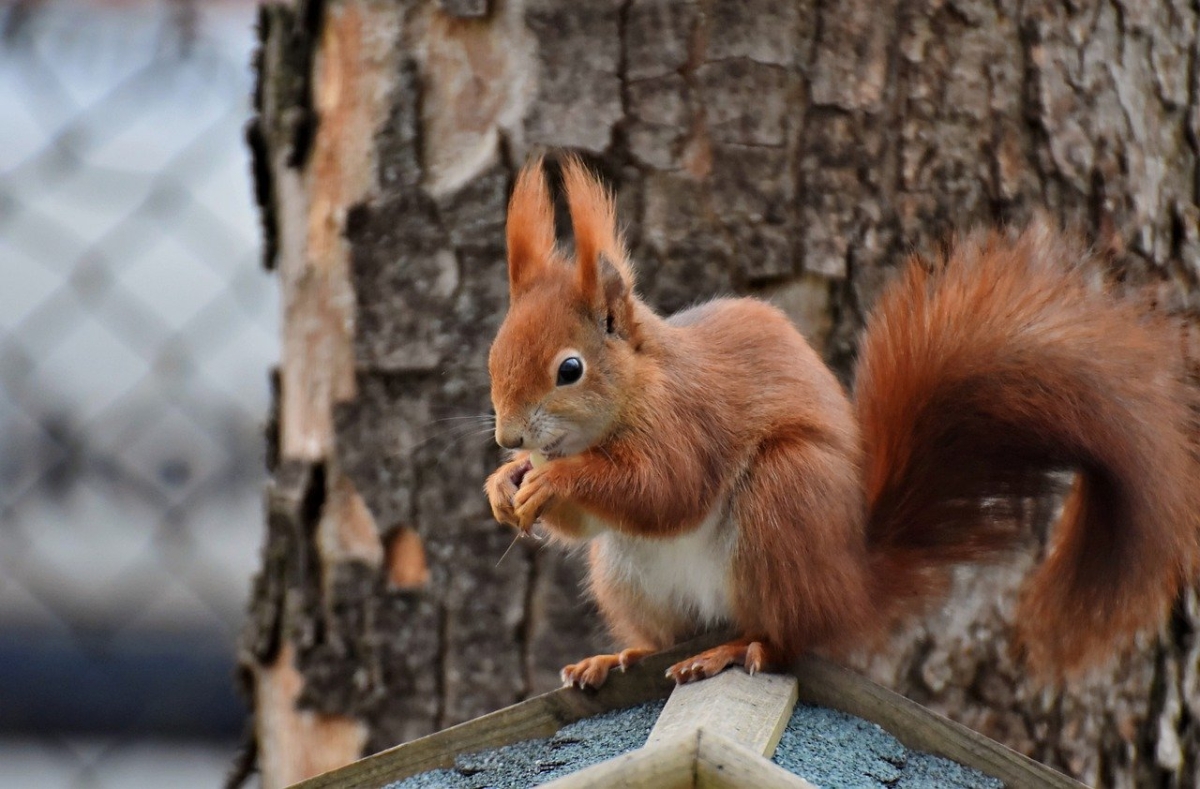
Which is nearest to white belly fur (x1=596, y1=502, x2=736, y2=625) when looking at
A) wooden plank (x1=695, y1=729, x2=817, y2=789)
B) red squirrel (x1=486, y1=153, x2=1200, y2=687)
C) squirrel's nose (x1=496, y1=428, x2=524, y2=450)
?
red squirrel (x1=486, y1=153, x2=1200, y2=687)

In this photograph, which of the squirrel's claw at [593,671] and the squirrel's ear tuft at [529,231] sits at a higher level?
the squirrel's ear tuft at [529,231]

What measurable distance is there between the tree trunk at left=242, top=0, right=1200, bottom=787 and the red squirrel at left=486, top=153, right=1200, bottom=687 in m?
0.23

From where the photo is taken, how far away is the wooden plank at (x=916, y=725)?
0.76m

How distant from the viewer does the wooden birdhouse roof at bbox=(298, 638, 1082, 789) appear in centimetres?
74

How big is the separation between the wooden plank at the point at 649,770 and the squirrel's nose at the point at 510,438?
30cm

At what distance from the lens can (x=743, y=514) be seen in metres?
0.88

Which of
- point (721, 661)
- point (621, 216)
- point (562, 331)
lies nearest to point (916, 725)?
point (721, 661)

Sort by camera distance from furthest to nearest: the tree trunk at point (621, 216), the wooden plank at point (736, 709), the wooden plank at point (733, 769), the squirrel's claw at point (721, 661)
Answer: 1. the tree trunk at point (621, 216)
2. the squirrel's claw at point (721, 661)
3. the wooden plank at point (736, 709)
4. the wooden plank at point (733, 769)

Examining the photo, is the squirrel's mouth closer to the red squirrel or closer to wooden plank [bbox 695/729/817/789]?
the red squirrel

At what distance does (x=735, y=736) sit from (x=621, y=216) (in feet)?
2.10

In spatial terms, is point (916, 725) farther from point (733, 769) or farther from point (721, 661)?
point (733, 769)

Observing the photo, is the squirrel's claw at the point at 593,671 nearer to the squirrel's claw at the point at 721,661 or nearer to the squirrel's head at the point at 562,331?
the squirrel's claw at the point at 721,661

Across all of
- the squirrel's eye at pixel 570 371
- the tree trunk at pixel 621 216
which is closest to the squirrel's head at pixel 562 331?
the squirrel's eye at pixel 570 371

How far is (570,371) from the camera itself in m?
0.90
